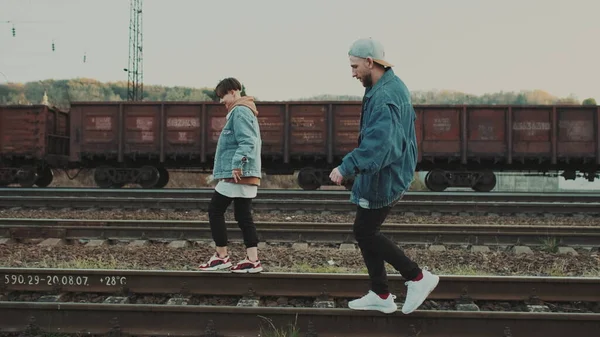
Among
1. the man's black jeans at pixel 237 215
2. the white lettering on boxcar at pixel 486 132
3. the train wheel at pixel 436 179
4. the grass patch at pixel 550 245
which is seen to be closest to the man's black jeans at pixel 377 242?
the man's black jeans at pixel 237 215

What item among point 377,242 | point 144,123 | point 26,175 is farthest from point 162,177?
point 377,242

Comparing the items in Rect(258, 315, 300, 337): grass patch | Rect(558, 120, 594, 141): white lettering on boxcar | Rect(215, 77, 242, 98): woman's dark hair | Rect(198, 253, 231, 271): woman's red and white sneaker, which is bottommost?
Rect(258, 315, 300, 337): grass patch

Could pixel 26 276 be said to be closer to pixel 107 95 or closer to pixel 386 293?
pixel 386 293

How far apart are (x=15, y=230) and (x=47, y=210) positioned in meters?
3.53

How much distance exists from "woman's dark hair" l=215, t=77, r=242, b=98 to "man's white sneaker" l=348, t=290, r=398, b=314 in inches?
75.7

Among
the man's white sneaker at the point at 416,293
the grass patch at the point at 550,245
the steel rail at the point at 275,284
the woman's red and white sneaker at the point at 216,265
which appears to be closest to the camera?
the man's white sneaker at the point at 416,293

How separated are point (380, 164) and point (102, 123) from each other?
14588 millimetres

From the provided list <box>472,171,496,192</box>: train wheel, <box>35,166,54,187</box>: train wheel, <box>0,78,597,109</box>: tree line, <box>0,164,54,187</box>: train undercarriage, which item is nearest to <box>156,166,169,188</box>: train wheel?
<box>35,166,54,187</box>: train wheel

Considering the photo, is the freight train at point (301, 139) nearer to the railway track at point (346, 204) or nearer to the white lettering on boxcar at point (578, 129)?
the white lettering on boxcar at point (578, 129)

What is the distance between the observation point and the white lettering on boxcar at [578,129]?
14938 mm

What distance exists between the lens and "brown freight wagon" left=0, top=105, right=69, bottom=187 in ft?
50.6

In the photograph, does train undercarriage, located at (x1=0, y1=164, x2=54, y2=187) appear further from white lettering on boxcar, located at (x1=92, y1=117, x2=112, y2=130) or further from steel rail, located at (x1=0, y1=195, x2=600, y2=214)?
steel rail, located at (x1=0, y1=195, x2=600, y2=214)

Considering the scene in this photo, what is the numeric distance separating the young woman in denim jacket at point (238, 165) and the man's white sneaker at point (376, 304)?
1.06 meters

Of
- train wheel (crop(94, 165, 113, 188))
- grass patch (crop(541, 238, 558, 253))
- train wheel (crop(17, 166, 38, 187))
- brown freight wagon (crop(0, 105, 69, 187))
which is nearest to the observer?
grass patch (crop(541, 238, 558, 253))
